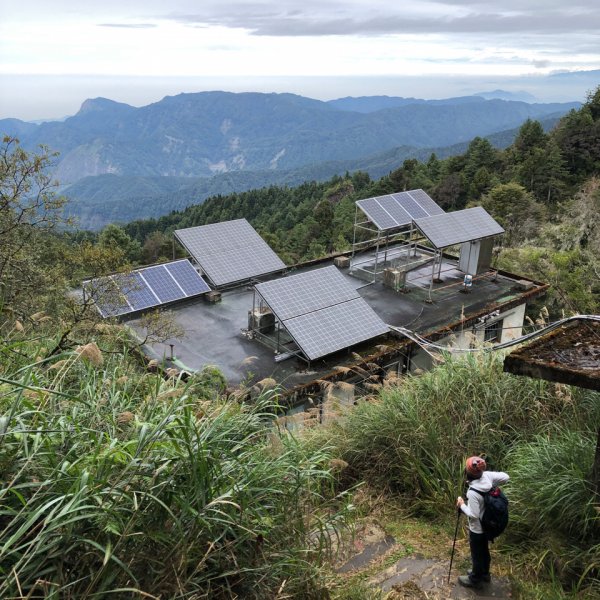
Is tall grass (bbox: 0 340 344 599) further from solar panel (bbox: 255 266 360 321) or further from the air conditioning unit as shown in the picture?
the air conditioning unit

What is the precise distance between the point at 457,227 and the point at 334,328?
7.48m

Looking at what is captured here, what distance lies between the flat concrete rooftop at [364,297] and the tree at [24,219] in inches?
126

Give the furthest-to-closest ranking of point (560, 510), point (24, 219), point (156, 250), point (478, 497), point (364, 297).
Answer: point (156, 250), point (364, 297), point (24, 219), point (560, 510), point (478, 497)

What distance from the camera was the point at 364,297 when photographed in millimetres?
18172

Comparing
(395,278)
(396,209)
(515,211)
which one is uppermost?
(396,209)

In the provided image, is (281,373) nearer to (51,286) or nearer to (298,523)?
(51,286)

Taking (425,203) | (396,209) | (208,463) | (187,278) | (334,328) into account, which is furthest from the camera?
(425,203)

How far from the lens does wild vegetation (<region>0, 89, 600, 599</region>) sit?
383cm

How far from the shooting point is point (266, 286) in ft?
46.4

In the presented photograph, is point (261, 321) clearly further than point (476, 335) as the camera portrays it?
No

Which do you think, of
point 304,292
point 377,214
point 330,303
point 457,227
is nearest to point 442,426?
point 330,303

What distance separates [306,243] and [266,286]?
53512 mm

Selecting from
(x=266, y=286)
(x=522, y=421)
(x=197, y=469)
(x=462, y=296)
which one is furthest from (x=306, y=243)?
(x=197, y=469)

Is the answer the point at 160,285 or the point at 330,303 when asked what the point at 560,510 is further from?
the point at 160,285
